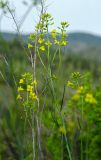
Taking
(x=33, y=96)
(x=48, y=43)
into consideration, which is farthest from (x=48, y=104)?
(x=33, y=96)

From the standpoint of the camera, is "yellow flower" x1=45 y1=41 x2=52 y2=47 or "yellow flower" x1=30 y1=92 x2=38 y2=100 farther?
"yellow flower" x1=45 y1=41 x2=52 y2=47

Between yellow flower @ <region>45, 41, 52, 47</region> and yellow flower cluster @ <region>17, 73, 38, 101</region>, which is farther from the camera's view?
yellow flower @ <region>45, 41, 52, 47</region>

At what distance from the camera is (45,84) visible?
3600 millimetres

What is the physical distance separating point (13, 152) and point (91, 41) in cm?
16824

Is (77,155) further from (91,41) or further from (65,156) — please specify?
(91,41)

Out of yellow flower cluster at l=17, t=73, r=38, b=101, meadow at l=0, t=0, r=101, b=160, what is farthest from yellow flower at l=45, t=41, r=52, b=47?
yellow flower cluster at l=17, t=73, r=38, b=101

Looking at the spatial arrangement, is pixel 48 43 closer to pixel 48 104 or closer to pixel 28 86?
pixel 28 86

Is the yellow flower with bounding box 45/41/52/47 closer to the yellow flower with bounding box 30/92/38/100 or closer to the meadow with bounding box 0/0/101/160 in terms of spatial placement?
the meadow with bounding box 0/0/101/160

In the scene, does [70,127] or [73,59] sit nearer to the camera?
[70,127]

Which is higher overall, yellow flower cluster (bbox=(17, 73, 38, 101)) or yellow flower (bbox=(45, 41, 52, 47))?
yellow flower (bbox=(45, 41, 52, 47))

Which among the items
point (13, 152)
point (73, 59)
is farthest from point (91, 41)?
point (13, 152)

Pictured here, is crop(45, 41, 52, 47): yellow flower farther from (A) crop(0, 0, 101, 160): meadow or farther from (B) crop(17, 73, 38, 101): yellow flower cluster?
(B) crop(17, 73, 38, 101): yellow flower cluster

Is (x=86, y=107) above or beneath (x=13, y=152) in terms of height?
above

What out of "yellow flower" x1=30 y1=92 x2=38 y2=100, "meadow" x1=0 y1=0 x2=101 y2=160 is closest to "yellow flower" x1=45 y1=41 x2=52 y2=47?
"meadow" x1=0 y1=0 x2=101 y2=160
